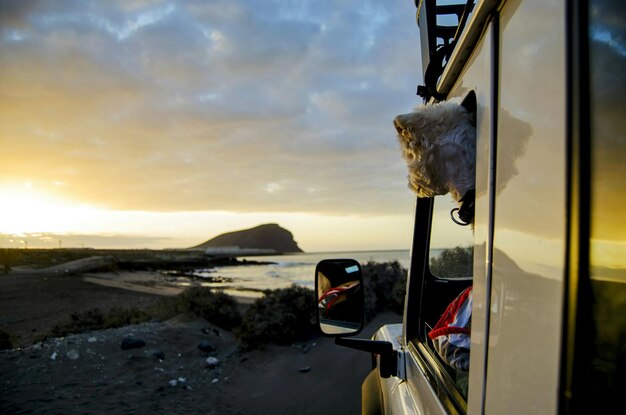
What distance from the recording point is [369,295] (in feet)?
33.7

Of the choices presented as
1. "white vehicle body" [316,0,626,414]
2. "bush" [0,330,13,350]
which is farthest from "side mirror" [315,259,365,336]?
"bush" [0,330,13,350]

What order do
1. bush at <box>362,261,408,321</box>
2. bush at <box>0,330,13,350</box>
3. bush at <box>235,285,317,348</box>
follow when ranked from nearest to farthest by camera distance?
bush at <box>0,330,13,350</box>, bush at <box>235,285,317,348</box>, bush at <box>362,261,408,321</box>

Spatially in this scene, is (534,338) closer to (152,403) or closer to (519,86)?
Answer: (519,86)

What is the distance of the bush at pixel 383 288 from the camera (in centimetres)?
1002

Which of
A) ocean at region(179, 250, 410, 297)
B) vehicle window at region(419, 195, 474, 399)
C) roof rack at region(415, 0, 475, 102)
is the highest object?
roof rack at region(415, 0, 475, 102)

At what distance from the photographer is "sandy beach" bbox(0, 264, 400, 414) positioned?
17.9ft

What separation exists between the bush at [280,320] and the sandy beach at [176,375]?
285mm

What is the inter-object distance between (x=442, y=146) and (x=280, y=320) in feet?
26.4

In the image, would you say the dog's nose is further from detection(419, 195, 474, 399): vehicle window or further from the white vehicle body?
the white vehicle body

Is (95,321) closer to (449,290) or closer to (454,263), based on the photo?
(449,290)

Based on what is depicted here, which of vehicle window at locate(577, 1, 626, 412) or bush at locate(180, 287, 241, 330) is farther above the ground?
vehicle window at locate(577, 1, 626, 412)

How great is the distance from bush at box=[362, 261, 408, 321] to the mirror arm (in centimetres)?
804

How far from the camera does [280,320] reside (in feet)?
29.0

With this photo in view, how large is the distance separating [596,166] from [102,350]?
8.00 metres
